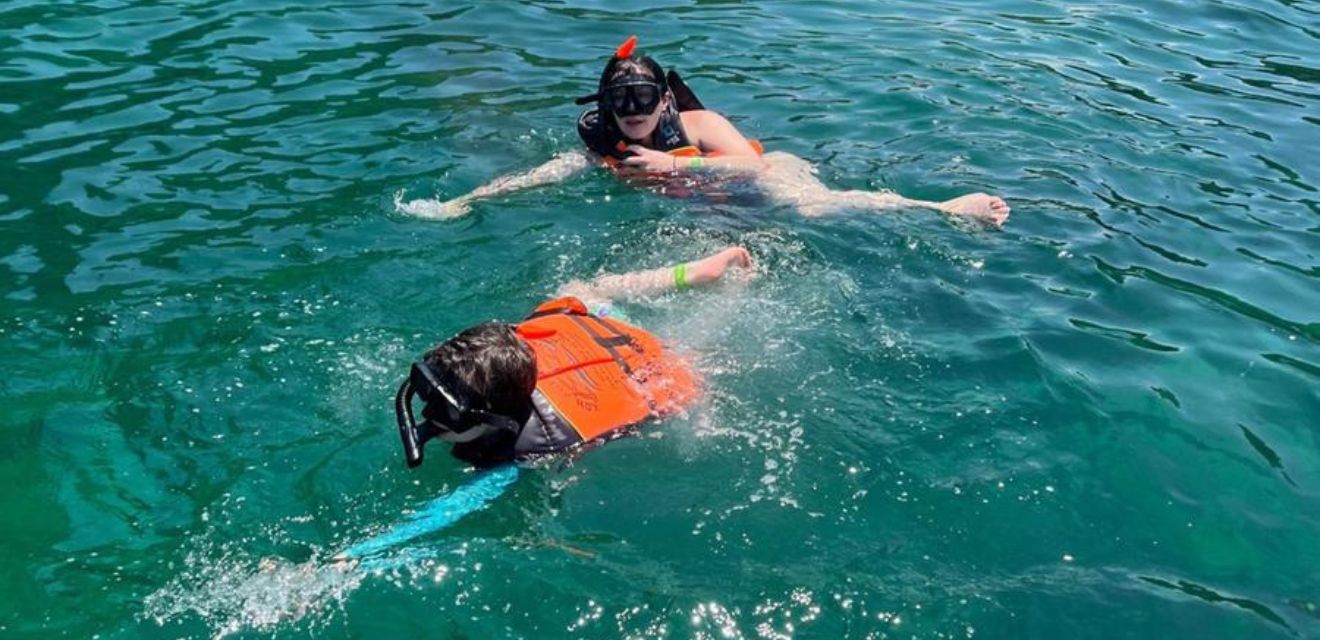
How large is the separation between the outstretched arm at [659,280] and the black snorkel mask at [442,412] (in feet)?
6.10

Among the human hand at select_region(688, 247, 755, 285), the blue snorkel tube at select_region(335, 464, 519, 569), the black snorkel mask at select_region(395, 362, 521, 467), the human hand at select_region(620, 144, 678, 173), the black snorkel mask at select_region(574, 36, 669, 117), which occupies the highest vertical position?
the black snorkel mask at select_region(574, 36, 669, 117)

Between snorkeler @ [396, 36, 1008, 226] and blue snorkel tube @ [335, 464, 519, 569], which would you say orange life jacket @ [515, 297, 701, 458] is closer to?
blue snorkel tube @ [335, 464, 519, 569]

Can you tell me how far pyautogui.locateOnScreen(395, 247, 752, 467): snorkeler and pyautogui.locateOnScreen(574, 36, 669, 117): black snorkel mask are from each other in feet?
7.22

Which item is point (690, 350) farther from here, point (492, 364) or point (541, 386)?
point (492, 364)

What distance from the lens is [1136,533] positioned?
4324 millimetres

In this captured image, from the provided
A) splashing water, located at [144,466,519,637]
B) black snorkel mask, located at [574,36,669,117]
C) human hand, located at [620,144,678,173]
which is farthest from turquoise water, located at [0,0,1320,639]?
black snorkel mask, located at [574,36,669,117]

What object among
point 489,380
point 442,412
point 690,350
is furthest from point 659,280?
point 442,412

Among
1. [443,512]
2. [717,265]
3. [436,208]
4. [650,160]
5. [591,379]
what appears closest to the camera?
[443,512]

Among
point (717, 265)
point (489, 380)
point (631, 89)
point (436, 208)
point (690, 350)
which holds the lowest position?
point (690, 350)

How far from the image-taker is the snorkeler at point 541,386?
402 cm

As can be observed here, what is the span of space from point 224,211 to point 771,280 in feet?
11.1

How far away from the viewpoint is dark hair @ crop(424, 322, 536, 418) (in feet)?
13.3

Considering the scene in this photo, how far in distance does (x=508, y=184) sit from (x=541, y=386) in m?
3.05

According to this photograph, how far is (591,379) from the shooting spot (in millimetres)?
4668
